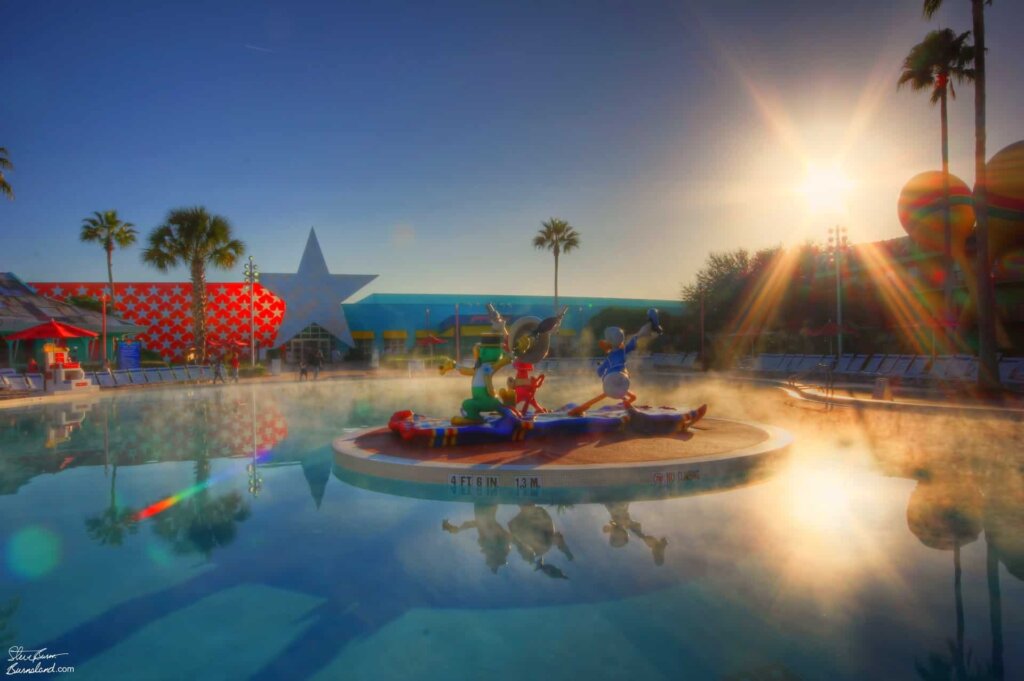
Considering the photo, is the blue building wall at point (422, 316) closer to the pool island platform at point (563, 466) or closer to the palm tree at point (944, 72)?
the palm tree at point (944, 72)

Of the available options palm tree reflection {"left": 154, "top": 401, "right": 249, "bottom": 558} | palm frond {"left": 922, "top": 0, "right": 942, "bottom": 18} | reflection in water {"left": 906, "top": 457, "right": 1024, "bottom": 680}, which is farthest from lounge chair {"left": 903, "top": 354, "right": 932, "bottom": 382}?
palm tree reflection {"left": 154, "top": 401, "right": 249, "bottom": 558}

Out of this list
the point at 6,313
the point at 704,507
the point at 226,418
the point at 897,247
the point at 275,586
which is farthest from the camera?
the point at 897,247

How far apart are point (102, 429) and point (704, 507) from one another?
554 inches

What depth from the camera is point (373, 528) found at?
22.0 feet

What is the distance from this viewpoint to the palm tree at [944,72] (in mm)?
21312

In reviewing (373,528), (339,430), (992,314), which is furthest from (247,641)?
(992,314)

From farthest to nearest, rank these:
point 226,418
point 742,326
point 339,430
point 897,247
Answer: point 742,326 → point 897,247 → point 226,418 → point 339,430

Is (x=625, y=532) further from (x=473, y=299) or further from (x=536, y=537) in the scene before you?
(x=473, y=299)

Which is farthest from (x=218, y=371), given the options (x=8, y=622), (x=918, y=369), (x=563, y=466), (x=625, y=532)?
(x=918, y=369)

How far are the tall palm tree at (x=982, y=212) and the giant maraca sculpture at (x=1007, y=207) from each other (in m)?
9.08

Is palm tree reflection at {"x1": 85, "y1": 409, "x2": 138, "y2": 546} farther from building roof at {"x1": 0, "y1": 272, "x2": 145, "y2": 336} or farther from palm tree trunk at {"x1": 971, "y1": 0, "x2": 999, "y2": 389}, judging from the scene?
building roof at {"x1": 0, "y1": 272, "x2": 145, "y2": 336}

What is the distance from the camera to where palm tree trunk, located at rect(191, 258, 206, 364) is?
105ft

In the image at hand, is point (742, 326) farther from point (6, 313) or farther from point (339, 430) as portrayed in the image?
point (6, 313)

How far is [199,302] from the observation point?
32.5m
